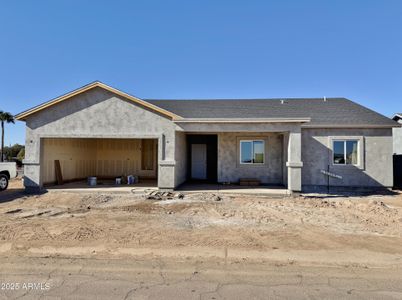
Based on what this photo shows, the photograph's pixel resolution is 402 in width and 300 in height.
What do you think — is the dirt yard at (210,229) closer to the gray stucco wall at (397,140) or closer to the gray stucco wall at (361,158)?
the gray stucco wall at (361,158)

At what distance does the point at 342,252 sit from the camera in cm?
568

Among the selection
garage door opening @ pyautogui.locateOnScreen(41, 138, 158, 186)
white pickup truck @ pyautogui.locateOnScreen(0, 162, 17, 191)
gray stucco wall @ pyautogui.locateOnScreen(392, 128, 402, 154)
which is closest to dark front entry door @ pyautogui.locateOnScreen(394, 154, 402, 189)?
gray stucco wall @ pyautogui.locateOnScreen(392, 128, 402, 154)

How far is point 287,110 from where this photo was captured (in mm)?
16656

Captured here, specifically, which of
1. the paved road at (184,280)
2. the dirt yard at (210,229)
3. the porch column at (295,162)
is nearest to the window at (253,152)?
the porch column at (295,162)

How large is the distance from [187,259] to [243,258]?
1.10 m

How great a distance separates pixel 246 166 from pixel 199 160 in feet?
11.5

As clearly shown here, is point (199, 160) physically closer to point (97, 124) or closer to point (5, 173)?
point (97, 124)

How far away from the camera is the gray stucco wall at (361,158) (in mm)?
14234

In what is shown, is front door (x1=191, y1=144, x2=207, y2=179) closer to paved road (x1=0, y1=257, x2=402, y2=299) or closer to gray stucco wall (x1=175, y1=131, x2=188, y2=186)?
gray stucco wall (x1=175, y1=131, x2=188, y2=186)

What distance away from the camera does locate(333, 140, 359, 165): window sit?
14.4 m

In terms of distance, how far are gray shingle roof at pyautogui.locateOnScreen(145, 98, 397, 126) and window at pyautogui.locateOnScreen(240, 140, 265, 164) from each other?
5.27 ft

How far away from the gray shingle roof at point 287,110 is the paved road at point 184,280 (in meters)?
11.2

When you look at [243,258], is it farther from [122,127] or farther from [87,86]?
[87,86]

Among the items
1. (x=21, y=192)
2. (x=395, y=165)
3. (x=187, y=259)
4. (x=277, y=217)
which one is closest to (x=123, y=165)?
(x=21, y=192)
